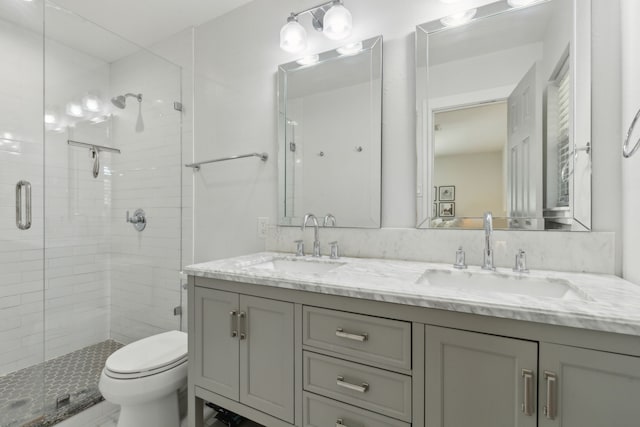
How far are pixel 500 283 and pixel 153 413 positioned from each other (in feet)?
5.55

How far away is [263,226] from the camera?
74.2 inches

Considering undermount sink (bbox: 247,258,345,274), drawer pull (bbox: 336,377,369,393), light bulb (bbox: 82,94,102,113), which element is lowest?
drawer pull (bbox: 336,377,369,393)

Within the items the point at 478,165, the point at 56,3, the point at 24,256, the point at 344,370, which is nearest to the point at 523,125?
the point at 478,165

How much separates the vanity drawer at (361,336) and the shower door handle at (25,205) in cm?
207

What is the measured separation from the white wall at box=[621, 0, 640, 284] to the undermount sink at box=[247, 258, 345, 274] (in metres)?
1.08

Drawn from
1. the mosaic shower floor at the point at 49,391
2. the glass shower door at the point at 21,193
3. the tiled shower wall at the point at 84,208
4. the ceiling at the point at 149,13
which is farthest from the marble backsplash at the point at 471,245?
the glass shower door at the point at 21,193

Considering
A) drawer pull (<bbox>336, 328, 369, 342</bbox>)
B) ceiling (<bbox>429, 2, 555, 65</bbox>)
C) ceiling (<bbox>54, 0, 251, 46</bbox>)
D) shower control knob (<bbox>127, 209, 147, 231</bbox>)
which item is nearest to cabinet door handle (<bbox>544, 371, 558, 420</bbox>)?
drawer pull (<bbox>336, 328, 369, 342</bbox>)

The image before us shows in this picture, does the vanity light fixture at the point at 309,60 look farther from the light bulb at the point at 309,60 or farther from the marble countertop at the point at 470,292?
the marble countertop at the point at 470,292

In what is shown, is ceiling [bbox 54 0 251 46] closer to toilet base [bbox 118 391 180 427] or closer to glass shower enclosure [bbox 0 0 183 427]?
glass shower enclosure [bbox 0 0 183 427]

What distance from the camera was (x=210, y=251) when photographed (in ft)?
6.90

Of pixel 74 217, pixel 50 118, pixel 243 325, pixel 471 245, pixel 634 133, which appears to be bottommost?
pixel 243 325

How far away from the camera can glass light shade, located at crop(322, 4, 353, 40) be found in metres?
1.53

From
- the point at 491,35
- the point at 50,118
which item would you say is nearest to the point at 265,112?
the point at 491,35

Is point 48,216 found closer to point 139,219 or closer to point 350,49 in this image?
point 139,219
